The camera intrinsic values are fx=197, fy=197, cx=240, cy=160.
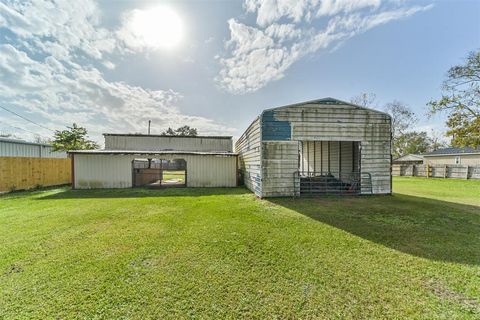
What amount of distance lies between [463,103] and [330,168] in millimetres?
13284

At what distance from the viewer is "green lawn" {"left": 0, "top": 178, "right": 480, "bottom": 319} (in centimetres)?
209

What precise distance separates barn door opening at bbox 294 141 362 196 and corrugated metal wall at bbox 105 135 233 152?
7.65 metres

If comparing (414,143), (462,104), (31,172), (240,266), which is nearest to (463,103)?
(462,104)

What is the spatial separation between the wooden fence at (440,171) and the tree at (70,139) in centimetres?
3136

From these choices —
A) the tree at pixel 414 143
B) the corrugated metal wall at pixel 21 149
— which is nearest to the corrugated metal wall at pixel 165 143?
the corrugated metal wall at pixel 21 149

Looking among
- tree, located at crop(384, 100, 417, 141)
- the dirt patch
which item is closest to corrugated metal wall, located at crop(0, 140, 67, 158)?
the dirt patch

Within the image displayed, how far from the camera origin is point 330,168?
12.0 meters

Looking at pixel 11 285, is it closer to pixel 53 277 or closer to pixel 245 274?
pixel 53 277

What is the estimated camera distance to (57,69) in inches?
484

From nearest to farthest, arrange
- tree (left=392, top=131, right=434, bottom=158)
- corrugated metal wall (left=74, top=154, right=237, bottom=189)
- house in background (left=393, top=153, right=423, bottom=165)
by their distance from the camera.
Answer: corrugated metal wall (left=74, top=154, right=237, bottom=189) → house in background (left=393, top=153, right=423, bottom=165) → tree (left=392, top=131, right=434, bottom=158)

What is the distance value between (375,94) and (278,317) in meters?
30.7

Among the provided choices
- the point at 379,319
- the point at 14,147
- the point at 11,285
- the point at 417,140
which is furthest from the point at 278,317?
the point at 417,140

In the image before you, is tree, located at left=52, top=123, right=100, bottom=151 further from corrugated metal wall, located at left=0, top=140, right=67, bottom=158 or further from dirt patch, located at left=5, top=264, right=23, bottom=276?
dirt patch, located at left=5, top=264, right=23, bottom=276

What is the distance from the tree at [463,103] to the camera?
14734 mm
